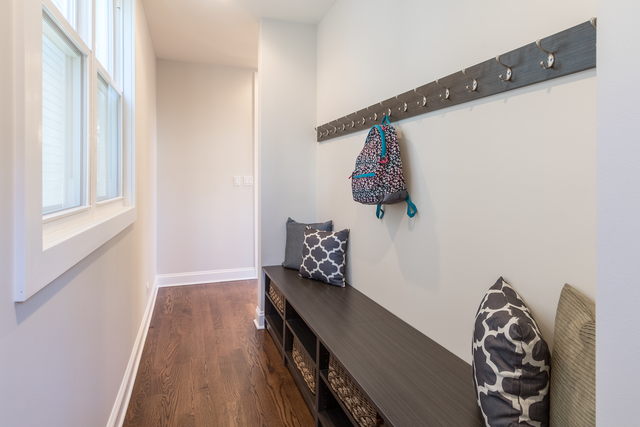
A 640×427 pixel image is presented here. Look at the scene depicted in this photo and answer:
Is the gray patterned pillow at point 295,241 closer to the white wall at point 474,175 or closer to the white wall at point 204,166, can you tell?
the white wall at point 474,175

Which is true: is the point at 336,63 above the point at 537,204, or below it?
above

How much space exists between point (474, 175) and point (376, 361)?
0.81m

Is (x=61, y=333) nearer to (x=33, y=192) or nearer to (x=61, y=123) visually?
(x=33, y=192)

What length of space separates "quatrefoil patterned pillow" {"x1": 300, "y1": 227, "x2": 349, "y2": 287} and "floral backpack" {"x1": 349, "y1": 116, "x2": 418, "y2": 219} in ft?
2.07

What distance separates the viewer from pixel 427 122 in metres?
1.68

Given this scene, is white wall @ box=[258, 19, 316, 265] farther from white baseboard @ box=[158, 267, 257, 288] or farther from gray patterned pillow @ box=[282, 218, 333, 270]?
white baseboard @ box=[158, 267, 257, 288]

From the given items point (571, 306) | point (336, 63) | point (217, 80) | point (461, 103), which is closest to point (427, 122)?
point (461, 103)

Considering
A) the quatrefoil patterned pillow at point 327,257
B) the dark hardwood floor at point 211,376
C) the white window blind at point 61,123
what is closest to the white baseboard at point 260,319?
the dark hardwood floor at point 211,376

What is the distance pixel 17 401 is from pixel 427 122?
1633 mm

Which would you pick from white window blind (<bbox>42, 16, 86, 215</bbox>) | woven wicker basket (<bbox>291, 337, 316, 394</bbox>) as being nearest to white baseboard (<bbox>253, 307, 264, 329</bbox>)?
woven wicker basket (<bbox>291, 337, 316, 394</bbox>)

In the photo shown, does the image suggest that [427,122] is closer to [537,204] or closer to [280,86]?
[537,204]

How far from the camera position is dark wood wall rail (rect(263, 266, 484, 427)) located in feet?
3.84

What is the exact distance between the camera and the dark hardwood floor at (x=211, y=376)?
1884 mm

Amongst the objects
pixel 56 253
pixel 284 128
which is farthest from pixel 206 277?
pixel 56 253
